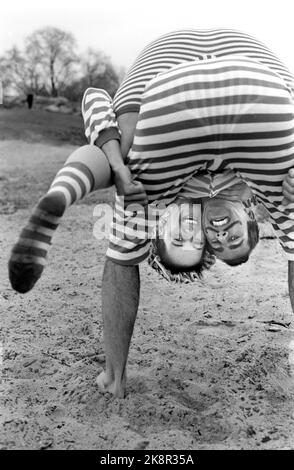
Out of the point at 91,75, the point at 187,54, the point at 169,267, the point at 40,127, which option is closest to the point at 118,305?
the point at 169,267

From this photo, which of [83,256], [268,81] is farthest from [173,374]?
[83,256]

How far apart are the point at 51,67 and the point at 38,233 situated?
302 centimetres

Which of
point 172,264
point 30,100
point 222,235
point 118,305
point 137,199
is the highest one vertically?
point 137,199

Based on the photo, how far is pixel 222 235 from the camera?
140cm

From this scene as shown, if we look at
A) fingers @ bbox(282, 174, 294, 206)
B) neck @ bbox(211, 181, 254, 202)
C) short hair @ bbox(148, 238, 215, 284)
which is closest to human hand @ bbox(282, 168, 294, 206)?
fingers @ bbox(282, 174, 294, 206)

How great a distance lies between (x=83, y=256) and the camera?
281cm

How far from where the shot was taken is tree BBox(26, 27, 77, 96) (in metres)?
3.90

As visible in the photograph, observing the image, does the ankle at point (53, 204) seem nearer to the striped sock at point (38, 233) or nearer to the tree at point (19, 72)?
the striped sock at point (38, 233)

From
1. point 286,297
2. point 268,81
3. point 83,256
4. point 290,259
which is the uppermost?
point 268,81

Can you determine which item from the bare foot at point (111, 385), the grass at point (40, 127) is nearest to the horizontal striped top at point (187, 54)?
the bare foot at point (111, 385)

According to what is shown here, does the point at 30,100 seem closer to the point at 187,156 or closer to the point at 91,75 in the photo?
the point at 91,75

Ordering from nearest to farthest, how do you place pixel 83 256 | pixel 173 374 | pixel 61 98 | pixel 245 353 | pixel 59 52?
1. pixel 173 374
2. pixel 245 353
3. pixel 83 256
4. pixel 59 52
5. pixel 61 98
